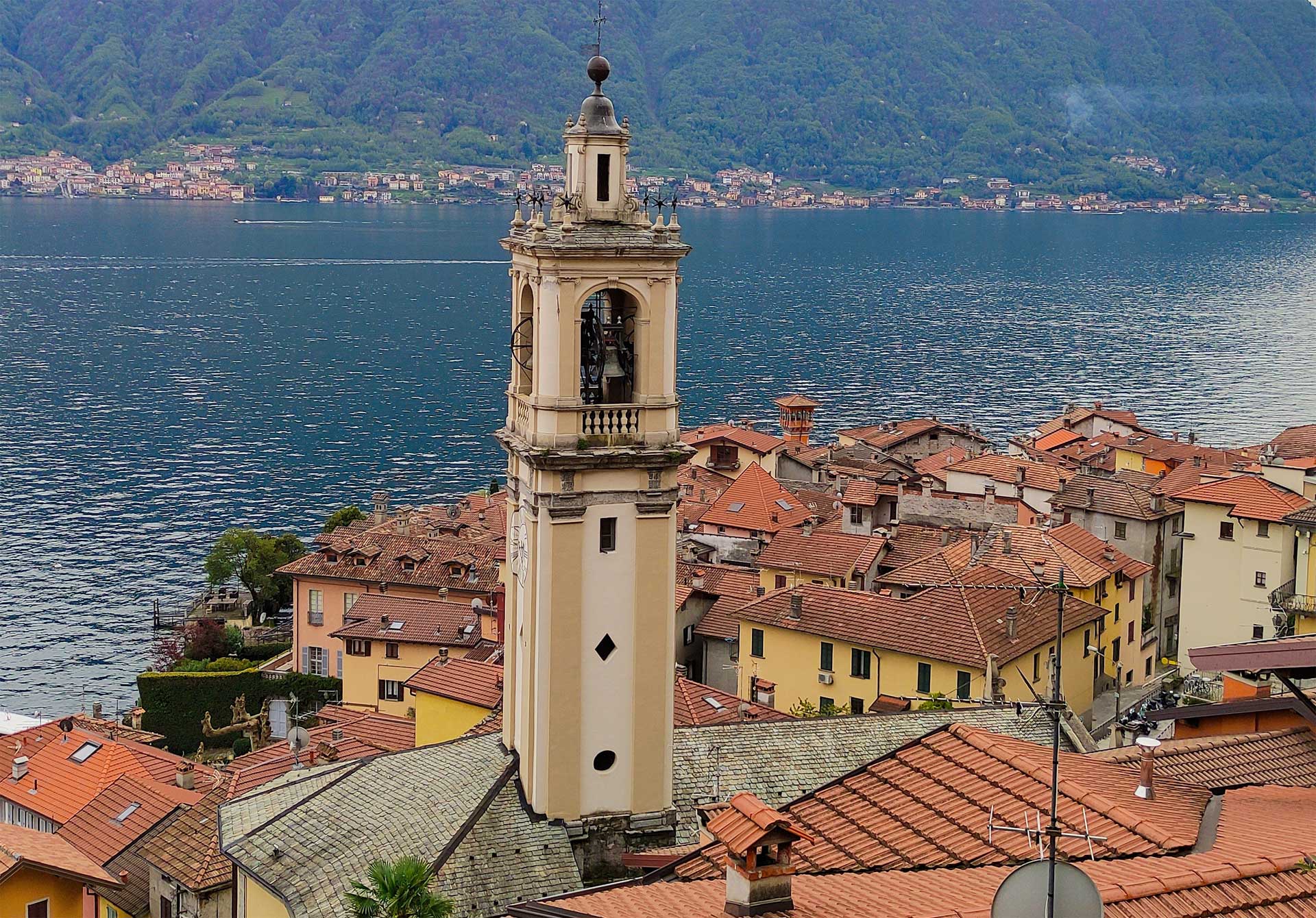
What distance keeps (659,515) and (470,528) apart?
49.3 meters

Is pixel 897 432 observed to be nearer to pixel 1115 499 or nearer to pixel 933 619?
pixel 1115 499

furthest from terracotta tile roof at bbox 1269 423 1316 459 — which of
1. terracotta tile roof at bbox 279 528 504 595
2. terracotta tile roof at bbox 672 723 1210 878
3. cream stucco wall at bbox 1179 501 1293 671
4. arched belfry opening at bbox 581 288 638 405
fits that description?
terracotta tile roof at bbox 672 723 1210 878

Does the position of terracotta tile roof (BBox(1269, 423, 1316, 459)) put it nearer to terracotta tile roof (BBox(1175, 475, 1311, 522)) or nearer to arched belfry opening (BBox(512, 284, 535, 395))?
terracotta tile roof (BBox(1175, 475, 1311, 522))

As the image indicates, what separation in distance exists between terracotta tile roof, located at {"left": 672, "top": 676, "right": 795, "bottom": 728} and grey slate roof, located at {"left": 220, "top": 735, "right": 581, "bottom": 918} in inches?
279

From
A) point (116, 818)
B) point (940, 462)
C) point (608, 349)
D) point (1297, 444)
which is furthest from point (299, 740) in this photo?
point (1297, 444)

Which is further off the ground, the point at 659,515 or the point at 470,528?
the point at 659,515

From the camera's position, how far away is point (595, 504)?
24.0 metres

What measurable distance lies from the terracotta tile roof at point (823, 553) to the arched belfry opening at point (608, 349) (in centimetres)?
3241

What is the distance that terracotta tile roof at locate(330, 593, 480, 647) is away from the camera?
5644cm

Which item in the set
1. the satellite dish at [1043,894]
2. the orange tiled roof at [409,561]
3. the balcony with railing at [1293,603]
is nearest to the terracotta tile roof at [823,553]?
the orange tiled roof at [409,561]

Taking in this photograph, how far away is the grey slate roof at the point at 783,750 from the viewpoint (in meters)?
25.2

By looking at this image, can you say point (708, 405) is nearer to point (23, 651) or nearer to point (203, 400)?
point (203, 400)

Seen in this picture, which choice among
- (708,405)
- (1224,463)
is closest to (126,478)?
(708,405)

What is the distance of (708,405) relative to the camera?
458 ft
